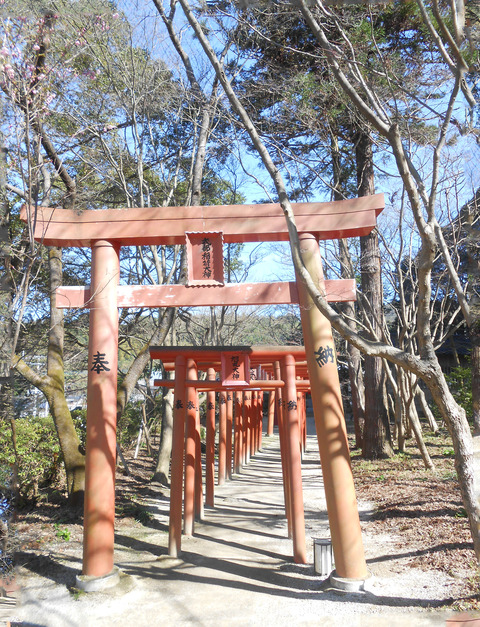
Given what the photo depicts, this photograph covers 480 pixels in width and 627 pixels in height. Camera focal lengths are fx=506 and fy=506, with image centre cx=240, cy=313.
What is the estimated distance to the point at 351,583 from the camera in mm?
4820

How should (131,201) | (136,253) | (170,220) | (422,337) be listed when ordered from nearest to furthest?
(422,337) < (170,220) < (131,201) < (136,253)

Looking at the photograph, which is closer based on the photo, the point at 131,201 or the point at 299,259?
the point at 299,259

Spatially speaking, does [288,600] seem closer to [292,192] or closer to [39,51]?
[39,51]

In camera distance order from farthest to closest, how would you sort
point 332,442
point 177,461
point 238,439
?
point 238,439 → point 177,461 → point 332,442

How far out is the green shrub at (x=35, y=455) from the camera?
25.5 ft

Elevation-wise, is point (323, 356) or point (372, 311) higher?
point (372, 311)

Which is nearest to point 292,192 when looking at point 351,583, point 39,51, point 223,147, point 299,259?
point 223,147

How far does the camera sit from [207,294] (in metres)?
5.90

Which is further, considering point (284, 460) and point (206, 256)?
point (284, 460)

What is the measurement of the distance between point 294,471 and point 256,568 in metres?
1.20

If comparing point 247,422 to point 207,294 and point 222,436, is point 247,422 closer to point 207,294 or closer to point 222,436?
point 222,436

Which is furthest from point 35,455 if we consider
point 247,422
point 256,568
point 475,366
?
point 247,422

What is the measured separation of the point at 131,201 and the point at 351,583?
25.5ft

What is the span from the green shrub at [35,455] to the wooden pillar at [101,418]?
2.63 m
